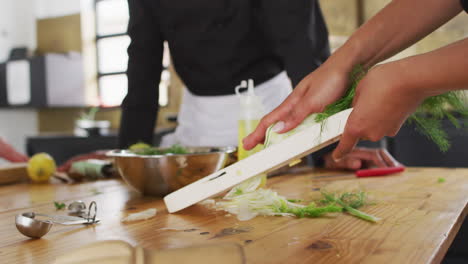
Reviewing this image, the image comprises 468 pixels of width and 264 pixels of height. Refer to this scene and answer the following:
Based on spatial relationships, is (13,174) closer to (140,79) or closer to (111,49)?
(140,79)

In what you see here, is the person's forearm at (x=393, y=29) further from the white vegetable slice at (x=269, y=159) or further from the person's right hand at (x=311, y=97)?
the white vegetable slice at (x=269, y=159)

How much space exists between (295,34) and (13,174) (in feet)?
3.56

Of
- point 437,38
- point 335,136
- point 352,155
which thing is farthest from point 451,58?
point 437,38

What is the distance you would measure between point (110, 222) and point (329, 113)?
439 mm

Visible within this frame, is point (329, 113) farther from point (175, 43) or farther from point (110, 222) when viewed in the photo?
point (175, 43)

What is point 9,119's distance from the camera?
655 cm

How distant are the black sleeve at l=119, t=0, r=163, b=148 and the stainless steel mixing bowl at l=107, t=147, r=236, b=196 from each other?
78 centimetres

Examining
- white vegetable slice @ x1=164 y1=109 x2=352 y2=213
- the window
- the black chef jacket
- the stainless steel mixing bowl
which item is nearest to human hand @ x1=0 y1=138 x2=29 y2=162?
the black chef jacket

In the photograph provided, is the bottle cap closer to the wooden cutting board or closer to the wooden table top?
the wooden table top

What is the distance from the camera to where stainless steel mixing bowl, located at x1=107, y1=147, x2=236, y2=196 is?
1.03 meters

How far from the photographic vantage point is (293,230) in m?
0.72

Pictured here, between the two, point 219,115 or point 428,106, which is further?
point 219,115

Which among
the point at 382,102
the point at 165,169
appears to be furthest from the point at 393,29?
the point at 165,169

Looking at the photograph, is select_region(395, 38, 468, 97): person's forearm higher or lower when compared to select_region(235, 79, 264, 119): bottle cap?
higher
